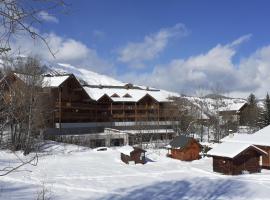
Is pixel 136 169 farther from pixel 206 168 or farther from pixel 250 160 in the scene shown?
pixel 250 160

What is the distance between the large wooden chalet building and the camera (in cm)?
5581

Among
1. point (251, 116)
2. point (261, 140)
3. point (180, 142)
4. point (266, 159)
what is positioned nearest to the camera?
point (266, 159)

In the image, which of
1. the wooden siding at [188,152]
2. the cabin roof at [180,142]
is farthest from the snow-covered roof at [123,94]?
the wooden siding at [188,152]

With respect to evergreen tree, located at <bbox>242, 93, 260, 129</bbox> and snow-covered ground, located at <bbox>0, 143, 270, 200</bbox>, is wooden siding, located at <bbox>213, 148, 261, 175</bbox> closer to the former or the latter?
snow-covered ground, located at <bbox>0, 143, 270, 200</bbox>

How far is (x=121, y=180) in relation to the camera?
30.2 meters

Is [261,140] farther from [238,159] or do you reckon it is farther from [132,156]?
[132,156]

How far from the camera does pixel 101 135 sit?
56.9m

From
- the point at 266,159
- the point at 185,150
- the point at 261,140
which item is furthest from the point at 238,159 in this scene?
the point at 185,150

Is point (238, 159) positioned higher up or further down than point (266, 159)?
higher up

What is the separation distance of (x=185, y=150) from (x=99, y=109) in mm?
24481

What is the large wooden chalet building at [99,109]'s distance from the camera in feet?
183

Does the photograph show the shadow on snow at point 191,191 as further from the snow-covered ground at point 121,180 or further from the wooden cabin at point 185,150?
the wooden cabin at point 185,150

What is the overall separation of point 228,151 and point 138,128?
27.4 metres

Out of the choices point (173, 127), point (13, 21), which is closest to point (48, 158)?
point (173, 127)
